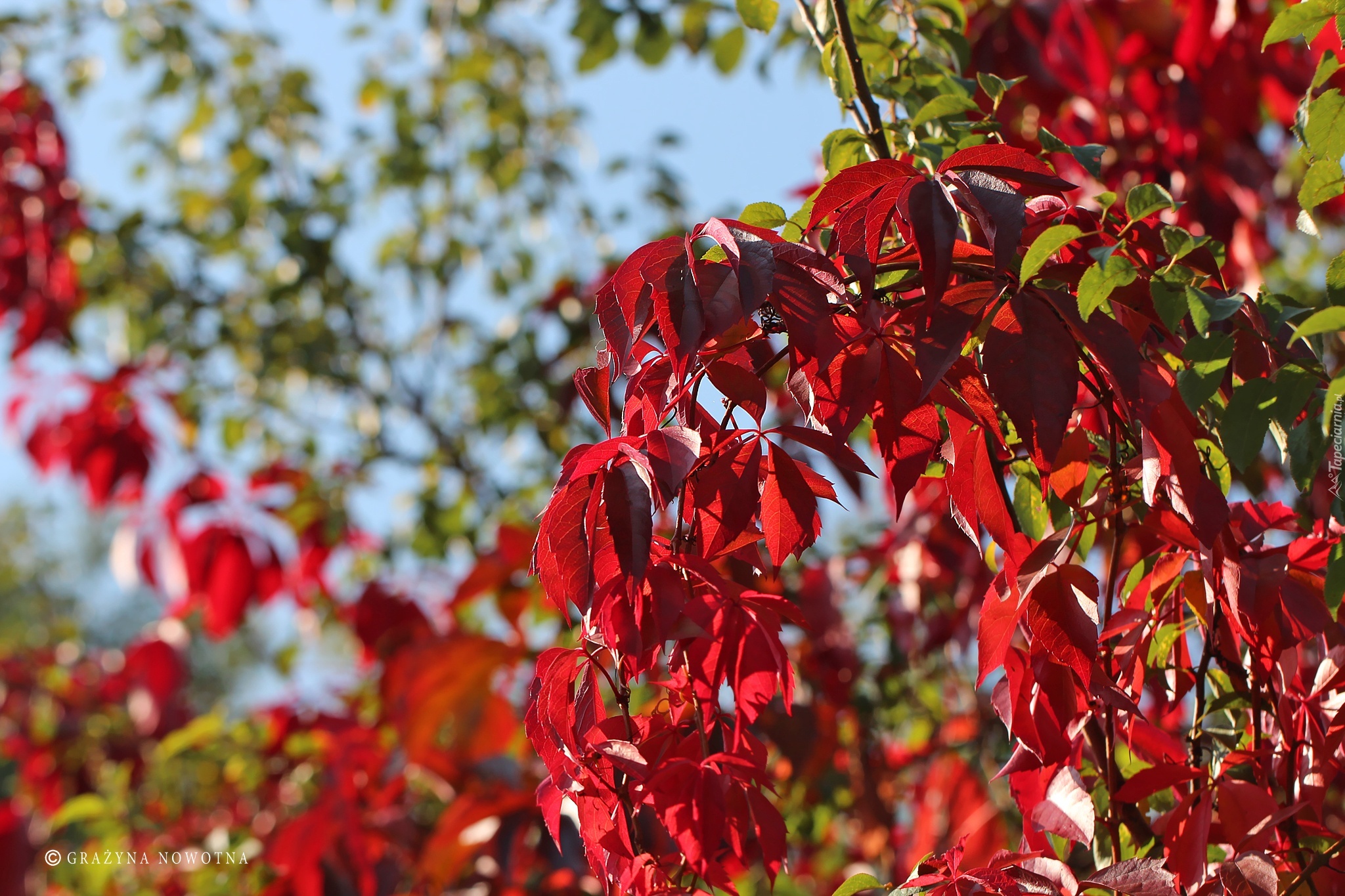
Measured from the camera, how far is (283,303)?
111 inches

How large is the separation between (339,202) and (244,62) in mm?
516

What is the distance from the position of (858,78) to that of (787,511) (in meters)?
0.34

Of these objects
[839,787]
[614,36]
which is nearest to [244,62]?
[614,36]

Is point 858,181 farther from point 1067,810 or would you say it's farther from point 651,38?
point 651,38

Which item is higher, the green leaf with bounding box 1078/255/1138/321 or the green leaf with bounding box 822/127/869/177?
the green leaf with bounding box 822/127/869/177

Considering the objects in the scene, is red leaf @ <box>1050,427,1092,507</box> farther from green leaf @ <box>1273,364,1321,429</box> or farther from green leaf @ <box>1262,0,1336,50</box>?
green leaf @ <box>1262,0,1336,50</box>

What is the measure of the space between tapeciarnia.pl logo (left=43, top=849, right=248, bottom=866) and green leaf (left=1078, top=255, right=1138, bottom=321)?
5.61 ft

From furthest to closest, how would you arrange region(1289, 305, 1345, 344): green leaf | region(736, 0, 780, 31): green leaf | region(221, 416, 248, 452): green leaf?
region(221, 416, 248, 452): green leaf
region(736, 0, 780, 31): green leaf
region(1289, 305, 1345, 344): green leaf

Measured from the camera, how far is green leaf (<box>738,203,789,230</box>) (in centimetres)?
61

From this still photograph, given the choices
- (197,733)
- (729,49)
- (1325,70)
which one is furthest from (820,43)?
(197,733)

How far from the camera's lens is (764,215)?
0.62 metres

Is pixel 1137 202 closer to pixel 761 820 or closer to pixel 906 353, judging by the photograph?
pixel 906 353

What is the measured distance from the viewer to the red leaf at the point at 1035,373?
18.8 inches

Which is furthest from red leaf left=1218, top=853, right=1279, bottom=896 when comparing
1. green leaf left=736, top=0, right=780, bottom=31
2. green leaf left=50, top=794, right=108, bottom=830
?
green leaf left=50, top=794, right=108, bottom=830
